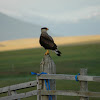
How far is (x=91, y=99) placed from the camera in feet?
46.2

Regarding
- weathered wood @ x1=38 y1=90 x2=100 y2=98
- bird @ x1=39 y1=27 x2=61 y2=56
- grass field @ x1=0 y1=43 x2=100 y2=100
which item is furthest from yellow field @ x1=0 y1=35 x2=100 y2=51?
weathered wood @ x1=38 y1=90 x2=100 y2=98

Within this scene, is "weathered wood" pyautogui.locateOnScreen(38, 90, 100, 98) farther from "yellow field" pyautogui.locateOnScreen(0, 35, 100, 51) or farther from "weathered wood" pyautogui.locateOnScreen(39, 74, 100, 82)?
"yellow field" pyautogui.locateOnScreen(0, 35, 100, 51)

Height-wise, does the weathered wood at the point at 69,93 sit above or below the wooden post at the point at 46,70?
below

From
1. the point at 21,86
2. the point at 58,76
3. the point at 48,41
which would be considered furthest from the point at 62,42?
the point at 58,76

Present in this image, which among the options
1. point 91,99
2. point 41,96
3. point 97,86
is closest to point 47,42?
point 41,96

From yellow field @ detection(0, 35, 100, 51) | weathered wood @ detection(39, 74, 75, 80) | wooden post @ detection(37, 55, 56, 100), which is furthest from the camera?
yellow field @ detection(0, 35, 100, 51)

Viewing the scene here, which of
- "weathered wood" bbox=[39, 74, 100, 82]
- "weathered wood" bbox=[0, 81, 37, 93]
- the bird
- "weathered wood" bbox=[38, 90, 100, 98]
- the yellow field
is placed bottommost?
"weathered wood" bbox=[38, 90, 100, 98]

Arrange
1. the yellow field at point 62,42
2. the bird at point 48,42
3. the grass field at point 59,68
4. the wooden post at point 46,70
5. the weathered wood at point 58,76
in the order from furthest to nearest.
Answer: the yellow field at point 62,42 → the grass field at point 59,68 → the bird at point 48,42 → the wooden post at point 46,70 → the weathered wood at point 58,76

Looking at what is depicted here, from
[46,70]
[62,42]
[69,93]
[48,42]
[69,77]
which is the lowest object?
[69,93]

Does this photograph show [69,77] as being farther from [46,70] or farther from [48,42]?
[48,42]

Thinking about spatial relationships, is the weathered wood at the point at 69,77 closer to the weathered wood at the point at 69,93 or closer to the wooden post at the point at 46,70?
the wooden post at the point at 46,70

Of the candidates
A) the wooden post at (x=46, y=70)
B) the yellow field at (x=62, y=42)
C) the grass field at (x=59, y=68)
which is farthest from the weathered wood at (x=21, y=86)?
the yellow field at (x=62, y=42)

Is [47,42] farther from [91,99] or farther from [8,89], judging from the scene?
[91,99]

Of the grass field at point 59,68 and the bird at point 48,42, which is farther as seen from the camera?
the grass field at point 59,68
